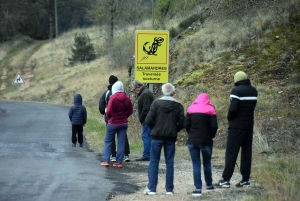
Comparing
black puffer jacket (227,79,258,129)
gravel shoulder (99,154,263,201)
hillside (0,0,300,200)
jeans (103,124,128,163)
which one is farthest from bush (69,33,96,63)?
Result: black puffer jacket (227,79,258,129)

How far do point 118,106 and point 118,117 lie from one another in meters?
0.26

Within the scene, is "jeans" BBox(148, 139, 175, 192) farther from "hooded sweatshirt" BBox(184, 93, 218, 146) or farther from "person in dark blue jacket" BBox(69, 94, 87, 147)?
"person in dark blue jacket" BBox(69, 94, 87, 147)

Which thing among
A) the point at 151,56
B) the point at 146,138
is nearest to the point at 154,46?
the point at 151,56

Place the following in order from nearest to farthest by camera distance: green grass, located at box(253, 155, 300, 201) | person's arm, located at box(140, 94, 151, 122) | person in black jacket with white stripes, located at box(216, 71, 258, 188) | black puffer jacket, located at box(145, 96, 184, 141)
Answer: green grass, located at box(253, 155, 300, 201)
black puffer jacket, located at box(145, 96, 184, 141)
person in black jacket with white stripes, located at box(216, 71, 258, 188)
person's arm, located at box(140, 94, 151, 122)

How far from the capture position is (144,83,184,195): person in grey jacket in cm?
1063

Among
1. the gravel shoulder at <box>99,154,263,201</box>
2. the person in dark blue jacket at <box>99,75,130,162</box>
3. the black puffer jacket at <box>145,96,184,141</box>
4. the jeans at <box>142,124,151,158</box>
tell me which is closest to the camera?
the gravel shoulder at <box>99,154,263,201</box>

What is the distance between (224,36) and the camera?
2595 centimetres

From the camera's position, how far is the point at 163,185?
11.8 metres

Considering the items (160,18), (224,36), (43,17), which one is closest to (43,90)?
(160,18)

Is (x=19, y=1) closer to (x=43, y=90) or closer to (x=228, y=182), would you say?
(x=43, y=90)

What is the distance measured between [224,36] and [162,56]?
8001mm

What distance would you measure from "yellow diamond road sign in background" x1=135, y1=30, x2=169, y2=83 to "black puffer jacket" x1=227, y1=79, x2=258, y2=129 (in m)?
7.63

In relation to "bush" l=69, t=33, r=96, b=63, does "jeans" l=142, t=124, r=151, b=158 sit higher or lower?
lower

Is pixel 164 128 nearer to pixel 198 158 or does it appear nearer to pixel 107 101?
pixel 198 158
